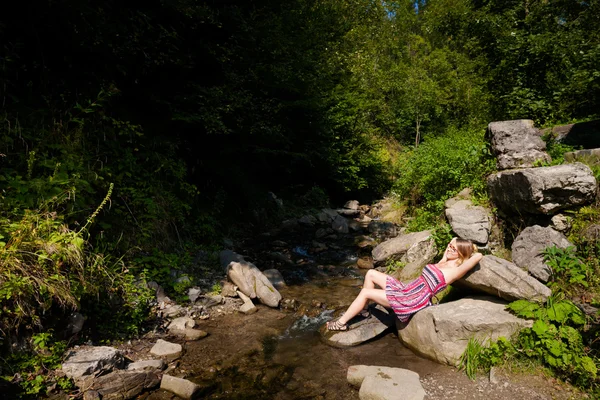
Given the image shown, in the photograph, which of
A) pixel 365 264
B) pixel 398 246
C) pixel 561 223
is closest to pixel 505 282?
pixel 561 223

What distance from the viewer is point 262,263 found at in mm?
8906

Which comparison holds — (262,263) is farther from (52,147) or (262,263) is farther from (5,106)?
(5,106)

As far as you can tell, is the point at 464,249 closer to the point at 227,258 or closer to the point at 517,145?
the point at 517,145

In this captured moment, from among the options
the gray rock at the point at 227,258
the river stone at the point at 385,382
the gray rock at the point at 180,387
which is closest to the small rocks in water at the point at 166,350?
the gray rock at the point at 180,387

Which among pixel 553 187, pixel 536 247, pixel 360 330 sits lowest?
pixel 360 330

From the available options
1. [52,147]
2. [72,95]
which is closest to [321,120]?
[72,95]

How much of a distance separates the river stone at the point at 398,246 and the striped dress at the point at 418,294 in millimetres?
2264

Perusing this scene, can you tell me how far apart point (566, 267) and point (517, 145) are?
296cm

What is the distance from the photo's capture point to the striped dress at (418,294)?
5.11 meters

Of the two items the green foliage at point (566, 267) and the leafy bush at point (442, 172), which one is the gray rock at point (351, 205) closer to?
the leafy bush at point (442, 172)

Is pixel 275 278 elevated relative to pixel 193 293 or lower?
lower

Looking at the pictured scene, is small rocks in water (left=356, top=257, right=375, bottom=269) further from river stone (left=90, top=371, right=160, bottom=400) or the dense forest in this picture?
river stone (left=90, top=371, right=160, bottom=400)

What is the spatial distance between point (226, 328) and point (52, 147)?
4.13 m

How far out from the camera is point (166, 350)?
16.2 feet
